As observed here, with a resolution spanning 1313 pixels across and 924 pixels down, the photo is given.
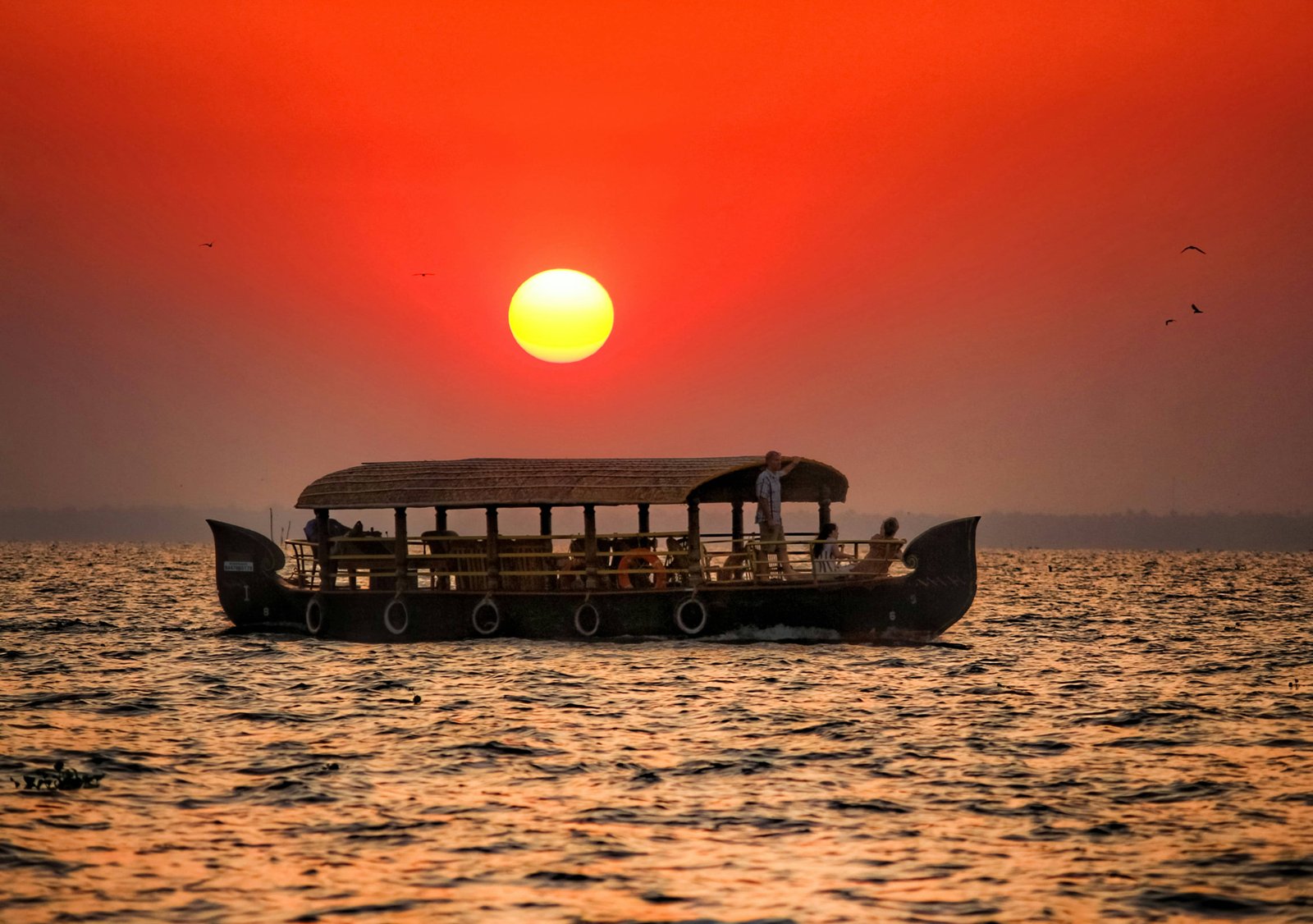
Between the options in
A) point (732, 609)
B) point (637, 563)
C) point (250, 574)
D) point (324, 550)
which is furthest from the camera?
point (250, 574)

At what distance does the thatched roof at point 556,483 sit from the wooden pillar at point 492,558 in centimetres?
88

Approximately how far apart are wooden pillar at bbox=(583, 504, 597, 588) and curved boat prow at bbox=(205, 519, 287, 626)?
27.6ft

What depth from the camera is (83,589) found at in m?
74.0

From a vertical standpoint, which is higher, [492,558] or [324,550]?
[324,550]

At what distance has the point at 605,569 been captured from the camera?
29328mm

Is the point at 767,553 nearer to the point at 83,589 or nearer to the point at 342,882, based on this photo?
the point at 342,882

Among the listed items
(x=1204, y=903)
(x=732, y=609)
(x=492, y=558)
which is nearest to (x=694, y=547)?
(x=732, y=609)

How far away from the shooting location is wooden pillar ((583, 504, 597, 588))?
28453mm

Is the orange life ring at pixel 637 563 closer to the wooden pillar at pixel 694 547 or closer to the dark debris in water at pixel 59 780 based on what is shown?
the wooden pillar at pixel 694 547

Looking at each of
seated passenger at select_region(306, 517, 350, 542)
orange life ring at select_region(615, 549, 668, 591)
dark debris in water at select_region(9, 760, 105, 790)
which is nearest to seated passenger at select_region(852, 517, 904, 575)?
orange life ring at select_region(615, 549, 668, 591)

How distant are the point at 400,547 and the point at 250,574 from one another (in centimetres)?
558

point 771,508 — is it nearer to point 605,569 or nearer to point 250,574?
point 605,569

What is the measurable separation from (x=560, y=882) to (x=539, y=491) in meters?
17.2

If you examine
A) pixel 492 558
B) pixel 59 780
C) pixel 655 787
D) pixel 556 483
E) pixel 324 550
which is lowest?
pixel 655 787
